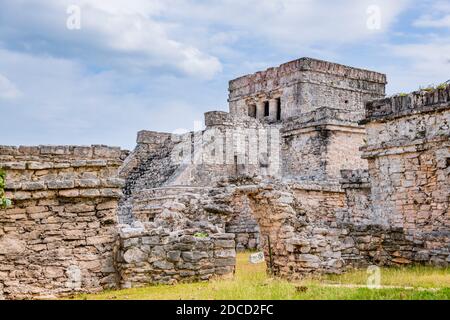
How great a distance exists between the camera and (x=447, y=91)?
13477 millimetres


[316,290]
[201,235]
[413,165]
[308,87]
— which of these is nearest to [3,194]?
[201,235]

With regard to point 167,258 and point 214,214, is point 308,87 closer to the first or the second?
point 214,214

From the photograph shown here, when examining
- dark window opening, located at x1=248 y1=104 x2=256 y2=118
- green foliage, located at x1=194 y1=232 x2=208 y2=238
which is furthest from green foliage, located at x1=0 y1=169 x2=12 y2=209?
dark window opening, located at x1=248 y1=104 x2=256 y2=118

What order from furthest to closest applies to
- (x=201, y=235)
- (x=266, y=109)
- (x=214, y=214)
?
1. (x=266, y=109)
2. (x=214, y=214)
3. (x=201, y=235)

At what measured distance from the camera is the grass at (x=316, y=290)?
7.75 m

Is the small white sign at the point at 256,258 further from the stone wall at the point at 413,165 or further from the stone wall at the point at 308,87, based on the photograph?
the stone wall at the point at 308,87

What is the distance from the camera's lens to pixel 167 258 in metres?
10.2

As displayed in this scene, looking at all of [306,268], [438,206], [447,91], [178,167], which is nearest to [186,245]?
[306,268]

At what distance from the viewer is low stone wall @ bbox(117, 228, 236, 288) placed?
10008 millimetres

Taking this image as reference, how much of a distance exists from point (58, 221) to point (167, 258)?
6.28ft

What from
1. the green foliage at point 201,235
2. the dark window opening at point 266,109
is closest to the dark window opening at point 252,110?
the dark window opening at point 266,109
